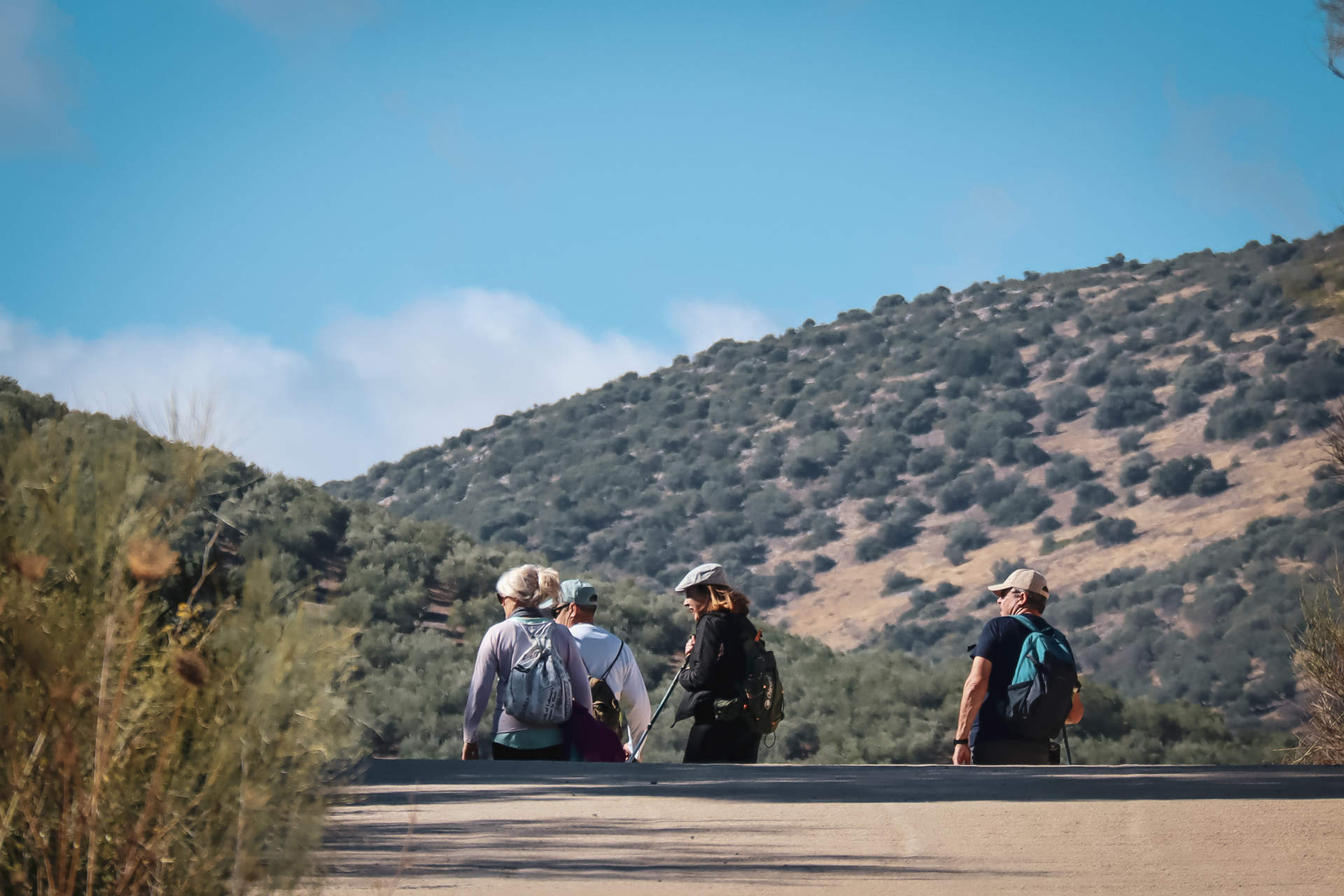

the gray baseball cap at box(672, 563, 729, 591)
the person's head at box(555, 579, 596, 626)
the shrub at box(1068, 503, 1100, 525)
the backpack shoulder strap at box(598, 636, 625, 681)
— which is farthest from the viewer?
the shrub at box(1068, 503, 1100, 525)

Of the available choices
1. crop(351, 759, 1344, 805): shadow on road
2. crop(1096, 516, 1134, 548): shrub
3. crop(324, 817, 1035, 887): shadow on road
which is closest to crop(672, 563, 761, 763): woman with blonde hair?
crop(351, 759, 1344, 805): shadow on road

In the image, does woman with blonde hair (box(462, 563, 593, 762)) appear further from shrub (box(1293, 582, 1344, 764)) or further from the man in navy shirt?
shrub (box(1293, 582, 1344, 764))

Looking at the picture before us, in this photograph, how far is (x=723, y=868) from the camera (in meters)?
5.17

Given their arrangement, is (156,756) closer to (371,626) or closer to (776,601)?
(371,626)

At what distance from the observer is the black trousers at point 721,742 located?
782 centimetres

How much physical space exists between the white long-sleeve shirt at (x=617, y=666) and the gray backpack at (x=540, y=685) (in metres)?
0.66

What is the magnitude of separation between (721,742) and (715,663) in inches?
19.9

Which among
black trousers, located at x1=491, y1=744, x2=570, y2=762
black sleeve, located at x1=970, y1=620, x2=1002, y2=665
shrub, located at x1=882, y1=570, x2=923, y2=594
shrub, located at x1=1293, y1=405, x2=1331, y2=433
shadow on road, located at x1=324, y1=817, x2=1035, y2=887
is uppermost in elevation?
shrub, located at x1=1293, y1=405, x2=1331, y2=433

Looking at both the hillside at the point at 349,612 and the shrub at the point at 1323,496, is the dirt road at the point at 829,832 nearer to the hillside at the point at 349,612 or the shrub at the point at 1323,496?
the hillside at the point at 349,612

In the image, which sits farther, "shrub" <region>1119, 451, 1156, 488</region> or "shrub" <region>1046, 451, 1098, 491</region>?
"shrub" <region>1046, 451, 1098, 491</region>

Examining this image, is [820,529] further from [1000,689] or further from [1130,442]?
[1000,689]

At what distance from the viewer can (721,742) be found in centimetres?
786

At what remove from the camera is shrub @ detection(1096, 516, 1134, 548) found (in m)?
48.3

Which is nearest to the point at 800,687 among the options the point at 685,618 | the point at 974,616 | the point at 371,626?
the point at 685,618
